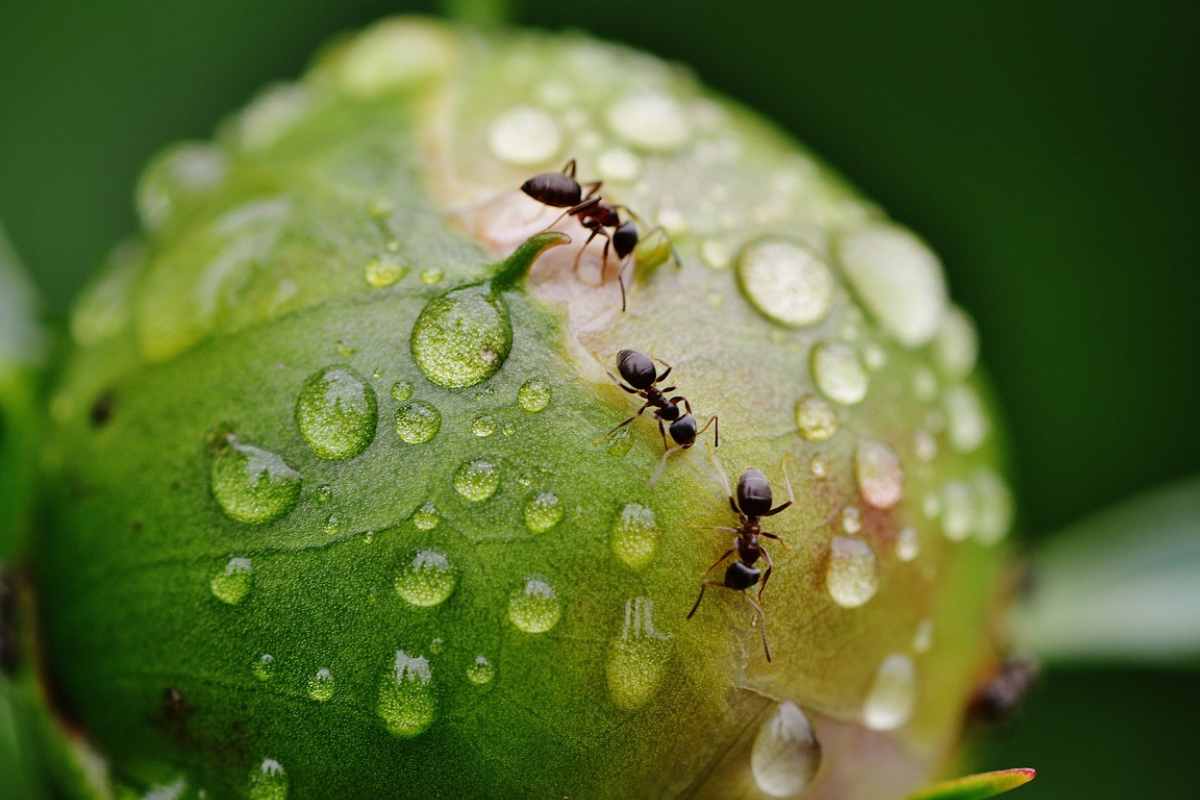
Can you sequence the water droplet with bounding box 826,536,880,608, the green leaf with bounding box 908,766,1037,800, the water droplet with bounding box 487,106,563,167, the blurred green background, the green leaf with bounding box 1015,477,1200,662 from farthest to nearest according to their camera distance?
1. the blurred green background
2. the green leaf with bounding box 1015,477,1200,662
3. the water droplet with bounding box 487,106,563,167
4. the water droplet with bounding box 826,536,880,608
5. the green leaf with bounding box 908,766,1037,800

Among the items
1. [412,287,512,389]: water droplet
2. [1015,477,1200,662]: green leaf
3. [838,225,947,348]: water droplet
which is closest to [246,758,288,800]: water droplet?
[412,287,512,389]: water droplet

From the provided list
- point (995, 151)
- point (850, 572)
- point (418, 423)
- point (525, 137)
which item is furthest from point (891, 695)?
point (995, 151)

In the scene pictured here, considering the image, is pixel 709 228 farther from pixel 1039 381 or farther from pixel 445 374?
pixel 1039 381

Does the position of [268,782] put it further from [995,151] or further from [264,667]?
[995,151]

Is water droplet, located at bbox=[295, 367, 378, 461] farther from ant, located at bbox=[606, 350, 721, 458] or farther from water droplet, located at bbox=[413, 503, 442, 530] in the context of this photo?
ant, located at bbox=[606, 350, 721, 458]

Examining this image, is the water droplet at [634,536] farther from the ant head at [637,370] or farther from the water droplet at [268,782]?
the water droplet at [268,782]

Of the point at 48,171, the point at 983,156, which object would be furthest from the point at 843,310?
the point at 48,171
